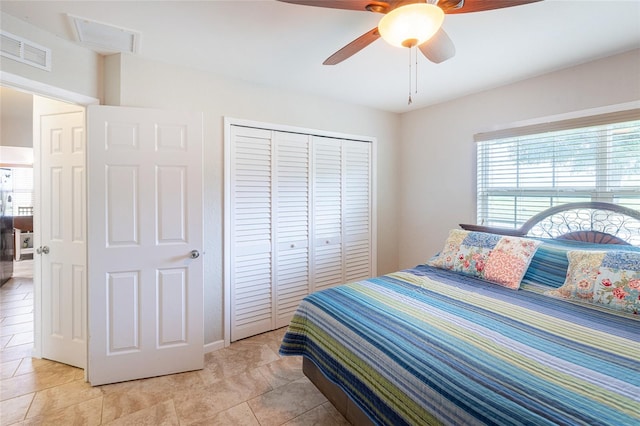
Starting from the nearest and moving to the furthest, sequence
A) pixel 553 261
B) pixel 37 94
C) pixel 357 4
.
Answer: pixel 357 4 → pixel 37 94 → pixel 553 261

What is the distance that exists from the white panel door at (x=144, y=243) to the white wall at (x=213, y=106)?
0.75 ft

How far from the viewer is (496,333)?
53.5 inches

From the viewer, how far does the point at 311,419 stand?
1.74 m

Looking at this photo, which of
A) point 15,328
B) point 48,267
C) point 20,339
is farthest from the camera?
point 15,328

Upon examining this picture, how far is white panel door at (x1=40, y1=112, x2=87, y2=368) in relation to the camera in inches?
87.3

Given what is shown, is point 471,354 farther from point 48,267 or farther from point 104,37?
point 48,267

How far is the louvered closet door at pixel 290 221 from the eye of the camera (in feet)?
9.45

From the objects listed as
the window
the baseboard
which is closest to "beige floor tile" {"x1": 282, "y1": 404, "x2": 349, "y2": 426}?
the baseboard

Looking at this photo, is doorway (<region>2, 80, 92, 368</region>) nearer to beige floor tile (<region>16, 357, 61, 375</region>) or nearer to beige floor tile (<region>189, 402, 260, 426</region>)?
beige floor tile (<region>16, 357, 61, 375</region>)

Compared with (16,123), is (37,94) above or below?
below

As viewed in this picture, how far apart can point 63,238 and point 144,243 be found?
2.46 feet

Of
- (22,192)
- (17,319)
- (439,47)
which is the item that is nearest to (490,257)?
(439,47)

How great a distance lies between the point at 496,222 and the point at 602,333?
5.54 feet

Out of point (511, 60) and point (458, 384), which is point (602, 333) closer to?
point (458, 384)
